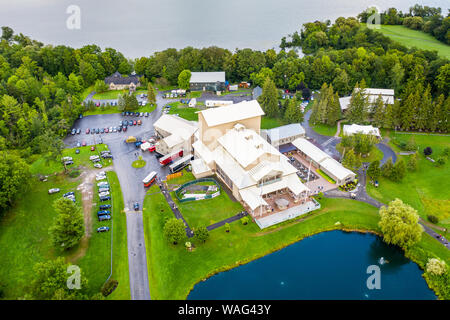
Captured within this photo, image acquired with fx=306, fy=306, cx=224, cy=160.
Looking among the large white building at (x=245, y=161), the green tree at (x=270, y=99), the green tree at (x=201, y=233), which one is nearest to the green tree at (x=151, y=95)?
the green tree at (x=270, y=99)

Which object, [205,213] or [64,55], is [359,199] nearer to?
[205,213]

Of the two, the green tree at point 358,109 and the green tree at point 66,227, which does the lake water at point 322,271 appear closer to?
the green tree at point 66,227

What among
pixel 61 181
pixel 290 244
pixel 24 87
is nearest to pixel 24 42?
pixel 24 87

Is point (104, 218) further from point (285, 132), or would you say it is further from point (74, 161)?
point (285, 132)

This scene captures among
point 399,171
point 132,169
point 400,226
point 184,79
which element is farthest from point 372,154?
point 184,79

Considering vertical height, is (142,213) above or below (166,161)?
below

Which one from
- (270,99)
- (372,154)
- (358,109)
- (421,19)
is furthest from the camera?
(421,19)
